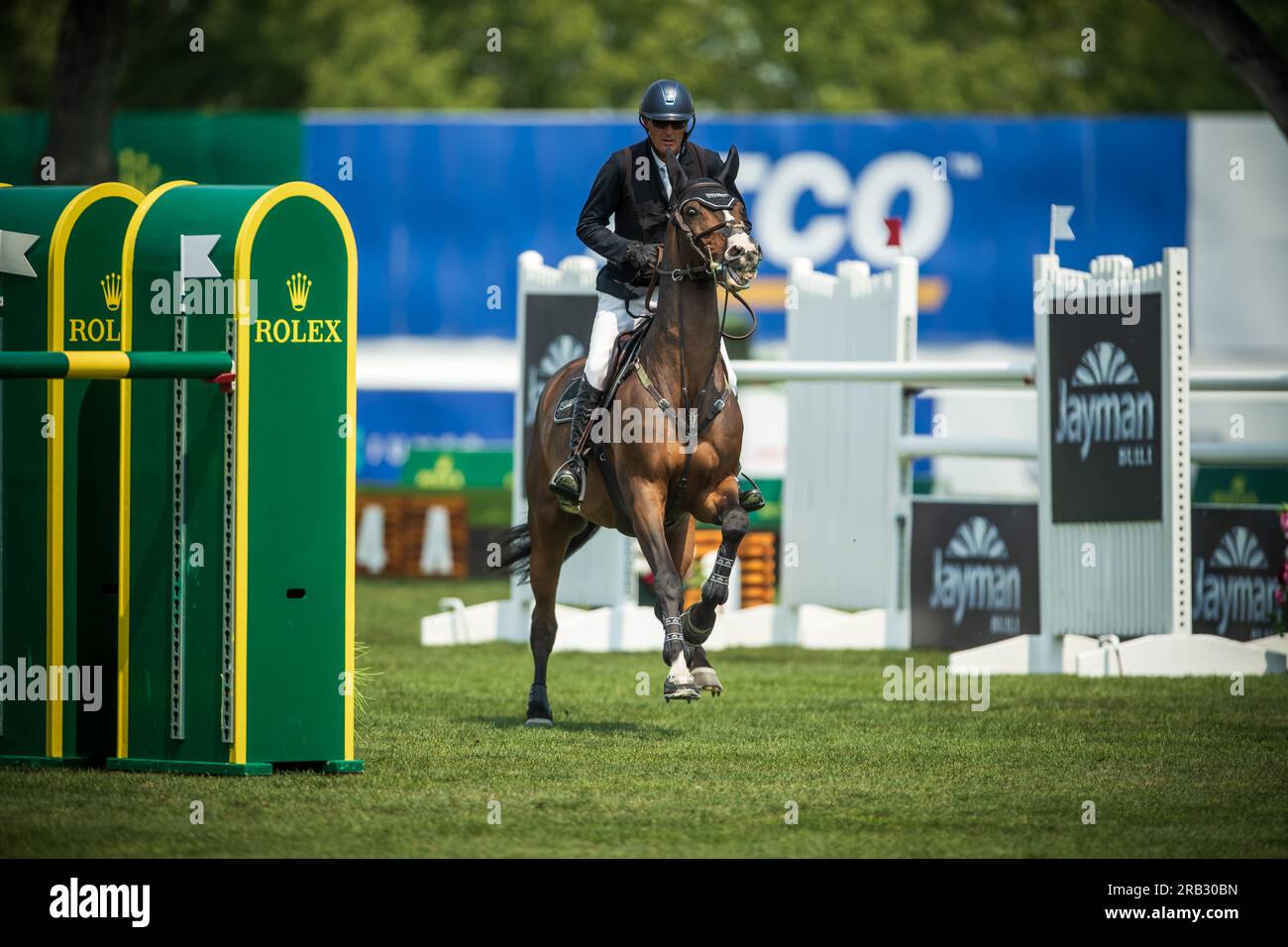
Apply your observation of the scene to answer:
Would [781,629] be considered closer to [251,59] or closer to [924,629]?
[924,629]

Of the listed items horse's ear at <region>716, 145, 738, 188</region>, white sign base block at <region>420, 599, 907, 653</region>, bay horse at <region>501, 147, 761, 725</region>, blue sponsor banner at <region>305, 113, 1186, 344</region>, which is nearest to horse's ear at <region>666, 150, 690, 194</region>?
bay horse at <region>501, 147, 761, 725</region>

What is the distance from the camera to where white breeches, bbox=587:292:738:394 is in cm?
891

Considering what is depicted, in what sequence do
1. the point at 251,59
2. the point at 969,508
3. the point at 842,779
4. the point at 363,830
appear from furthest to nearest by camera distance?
the point at 251,59, the point at 969,508, the point at 842,779, the point at 363,830

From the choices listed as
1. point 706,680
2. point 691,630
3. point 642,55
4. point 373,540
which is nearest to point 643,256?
point 691,630

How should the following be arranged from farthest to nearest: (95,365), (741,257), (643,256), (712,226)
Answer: (643,256) < (712,226) < (741,257) < (95,365)

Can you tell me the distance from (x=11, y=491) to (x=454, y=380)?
19.4m

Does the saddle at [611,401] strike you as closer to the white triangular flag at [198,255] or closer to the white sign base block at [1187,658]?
the white triangular flag at [198,255]

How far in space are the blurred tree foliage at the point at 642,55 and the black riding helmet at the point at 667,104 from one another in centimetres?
3231

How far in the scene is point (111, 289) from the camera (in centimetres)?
742

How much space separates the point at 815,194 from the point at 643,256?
18547 millimetres

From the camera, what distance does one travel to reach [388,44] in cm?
4128

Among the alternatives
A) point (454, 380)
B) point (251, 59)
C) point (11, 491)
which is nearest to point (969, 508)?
point (11, 491)

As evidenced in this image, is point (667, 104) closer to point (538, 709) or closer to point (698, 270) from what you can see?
point (698, 270)

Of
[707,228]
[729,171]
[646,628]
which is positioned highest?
[729,171]
